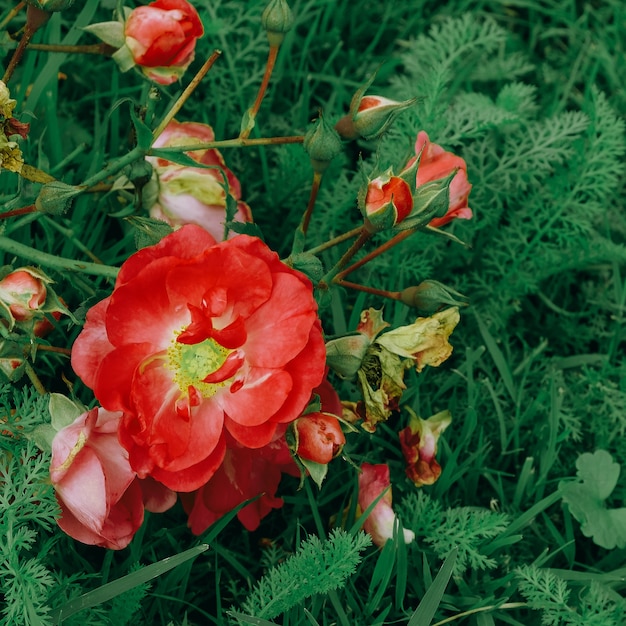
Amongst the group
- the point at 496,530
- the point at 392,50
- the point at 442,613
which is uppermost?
the point at 392,50

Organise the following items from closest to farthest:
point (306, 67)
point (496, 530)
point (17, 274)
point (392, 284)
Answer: point (17, 274), point (496, 530), point (392, 284), point (306, 67)

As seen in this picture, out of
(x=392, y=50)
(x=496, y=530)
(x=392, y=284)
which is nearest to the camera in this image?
(x=496, y=530)

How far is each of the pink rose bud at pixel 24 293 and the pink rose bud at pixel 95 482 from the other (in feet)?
0.38

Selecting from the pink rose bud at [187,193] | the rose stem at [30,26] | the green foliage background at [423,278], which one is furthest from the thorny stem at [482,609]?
the rose stem at [30,26]

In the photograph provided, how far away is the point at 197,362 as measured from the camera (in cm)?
88

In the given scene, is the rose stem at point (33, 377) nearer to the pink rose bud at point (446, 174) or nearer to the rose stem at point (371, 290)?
the rose stem at point (371, 290)

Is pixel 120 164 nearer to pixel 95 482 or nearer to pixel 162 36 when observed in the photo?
pixel 162 36

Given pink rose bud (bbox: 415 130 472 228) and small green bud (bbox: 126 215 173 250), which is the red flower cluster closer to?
small green bud (bbox: 126 215 173 250)

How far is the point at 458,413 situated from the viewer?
4.03 feet

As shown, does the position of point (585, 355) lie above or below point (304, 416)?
below

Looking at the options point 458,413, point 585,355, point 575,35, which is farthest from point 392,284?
point 575,35

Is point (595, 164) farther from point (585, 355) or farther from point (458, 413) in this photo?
point (458, 413)

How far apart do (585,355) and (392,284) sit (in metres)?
0.36

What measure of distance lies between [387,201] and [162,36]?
0.30 meters
